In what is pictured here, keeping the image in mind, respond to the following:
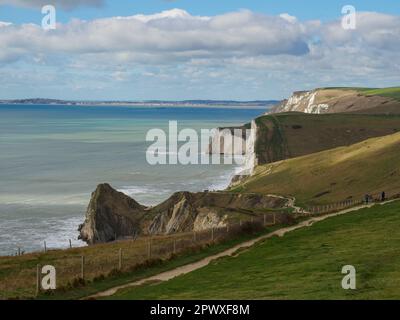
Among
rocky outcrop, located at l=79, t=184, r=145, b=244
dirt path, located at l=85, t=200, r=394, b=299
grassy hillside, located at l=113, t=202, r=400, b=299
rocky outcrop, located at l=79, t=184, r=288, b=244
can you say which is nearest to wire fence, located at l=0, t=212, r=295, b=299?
dirt path, located at l=85, t=200, r=394, b=299

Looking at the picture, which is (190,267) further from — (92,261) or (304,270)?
(304,270)

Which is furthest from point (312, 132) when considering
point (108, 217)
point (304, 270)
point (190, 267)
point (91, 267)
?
point (304, 270)

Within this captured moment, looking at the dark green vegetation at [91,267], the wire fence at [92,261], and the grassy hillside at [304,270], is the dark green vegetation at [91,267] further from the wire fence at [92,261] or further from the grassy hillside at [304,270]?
the grassy hillside at [304,270]

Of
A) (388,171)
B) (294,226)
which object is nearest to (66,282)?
(294,226)

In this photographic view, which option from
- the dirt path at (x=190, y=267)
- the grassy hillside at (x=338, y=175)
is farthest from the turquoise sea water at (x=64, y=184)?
the dirt path at (x=190, y=267)

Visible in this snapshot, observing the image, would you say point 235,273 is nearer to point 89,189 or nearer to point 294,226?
point 294,226
